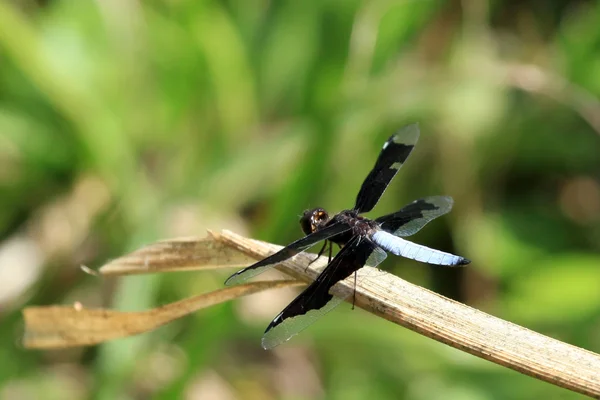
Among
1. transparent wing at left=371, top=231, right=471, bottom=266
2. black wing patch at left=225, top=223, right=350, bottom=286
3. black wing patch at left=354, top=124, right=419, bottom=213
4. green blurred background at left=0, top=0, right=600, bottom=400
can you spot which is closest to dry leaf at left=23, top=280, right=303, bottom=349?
black wing patch at left=225, top=223, right=350, bottom=286

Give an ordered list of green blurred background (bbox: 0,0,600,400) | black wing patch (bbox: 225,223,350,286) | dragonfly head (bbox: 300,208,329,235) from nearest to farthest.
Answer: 1. black wing patch (bbox: 225,223,350,286)
2. dragonfly head (bbox: 300,208,329,235)
3. green blurred background (bbox: 0,0,600,400)

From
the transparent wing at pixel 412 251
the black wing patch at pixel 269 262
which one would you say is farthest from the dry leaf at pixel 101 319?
the transparent wing at pixel 412 251

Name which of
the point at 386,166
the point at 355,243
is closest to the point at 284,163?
the point at 386,166

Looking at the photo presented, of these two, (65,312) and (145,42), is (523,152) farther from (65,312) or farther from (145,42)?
(65,312)

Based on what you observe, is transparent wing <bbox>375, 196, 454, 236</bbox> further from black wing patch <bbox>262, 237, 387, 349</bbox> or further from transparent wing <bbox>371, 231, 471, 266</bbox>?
black wing patch <bbox>262, 237, 387, 349</bbox>

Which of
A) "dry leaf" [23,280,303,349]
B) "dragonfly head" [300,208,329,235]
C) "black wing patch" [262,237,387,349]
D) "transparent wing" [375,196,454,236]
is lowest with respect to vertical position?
Answer: "dry leaf" [23,280,303,349]

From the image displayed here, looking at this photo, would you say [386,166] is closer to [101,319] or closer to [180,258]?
[180,258]

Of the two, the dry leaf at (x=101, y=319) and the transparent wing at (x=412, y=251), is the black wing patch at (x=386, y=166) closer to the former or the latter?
the transparent wing at (x=412, y=251)
